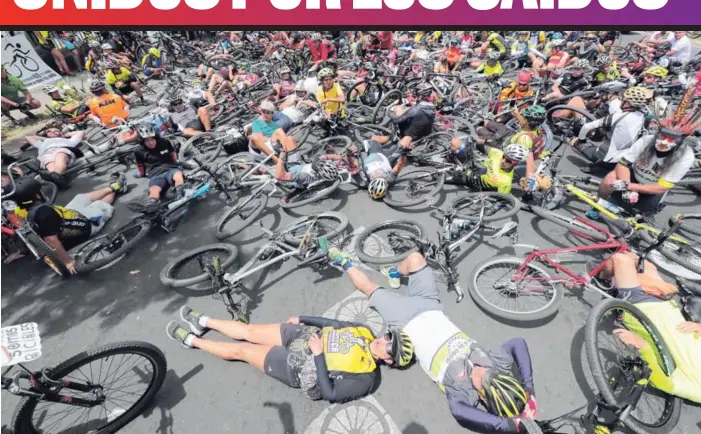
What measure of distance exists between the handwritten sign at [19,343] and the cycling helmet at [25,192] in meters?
4.30

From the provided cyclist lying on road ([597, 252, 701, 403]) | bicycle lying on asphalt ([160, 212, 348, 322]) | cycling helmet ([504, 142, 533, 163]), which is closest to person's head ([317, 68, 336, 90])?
bicycle lying on asphalt ([160, 212, 348, 322])

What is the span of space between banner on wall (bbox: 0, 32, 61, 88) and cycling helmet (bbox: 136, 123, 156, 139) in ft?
36.3

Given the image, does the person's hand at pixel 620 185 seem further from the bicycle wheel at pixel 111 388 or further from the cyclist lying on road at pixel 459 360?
the bicycle wheel at pixel 111 388

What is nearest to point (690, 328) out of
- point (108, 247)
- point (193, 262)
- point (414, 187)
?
point (414, 187)

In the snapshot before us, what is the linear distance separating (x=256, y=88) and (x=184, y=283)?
10.5 metres

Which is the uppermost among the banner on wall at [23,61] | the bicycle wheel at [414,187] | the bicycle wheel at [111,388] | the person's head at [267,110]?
the banner on wall at [23,61]

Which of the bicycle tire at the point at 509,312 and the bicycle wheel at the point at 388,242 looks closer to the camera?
the bicycle tire at the point at 509,312

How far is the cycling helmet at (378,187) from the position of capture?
6.42 m

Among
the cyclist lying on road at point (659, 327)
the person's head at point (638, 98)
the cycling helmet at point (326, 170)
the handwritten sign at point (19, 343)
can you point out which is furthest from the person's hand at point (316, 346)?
the person's head at point (638, 98)

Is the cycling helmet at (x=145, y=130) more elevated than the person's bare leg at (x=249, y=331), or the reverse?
the cycling helmet at (x=145, y=130)

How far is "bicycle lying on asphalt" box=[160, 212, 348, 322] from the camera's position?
4539 mm

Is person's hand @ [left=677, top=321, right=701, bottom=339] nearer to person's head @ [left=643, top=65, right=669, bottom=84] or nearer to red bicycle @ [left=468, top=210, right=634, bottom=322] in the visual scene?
red bicycle @ [left=468, top=210, right=634, bottom=322]

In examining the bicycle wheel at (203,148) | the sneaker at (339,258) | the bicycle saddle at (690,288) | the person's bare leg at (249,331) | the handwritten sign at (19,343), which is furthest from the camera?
the bicycle wheel at (203,148)

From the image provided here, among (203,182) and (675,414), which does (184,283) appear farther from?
(675,414)
